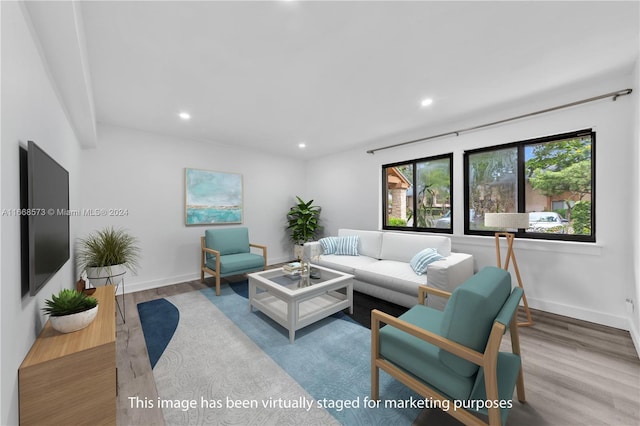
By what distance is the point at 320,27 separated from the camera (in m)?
1.70

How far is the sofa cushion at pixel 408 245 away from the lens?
326 cm

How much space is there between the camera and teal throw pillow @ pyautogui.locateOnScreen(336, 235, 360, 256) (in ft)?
13.2

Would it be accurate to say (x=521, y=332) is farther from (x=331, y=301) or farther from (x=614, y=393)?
(x=331, y=301)

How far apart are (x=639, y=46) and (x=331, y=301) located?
348 cm

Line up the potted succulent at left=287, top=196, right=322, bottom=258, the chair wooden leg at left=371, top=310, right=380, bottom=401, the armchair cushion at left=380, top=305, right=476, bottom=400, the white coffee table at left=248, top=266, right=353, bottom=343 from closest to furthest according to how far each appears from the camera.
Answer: the armchair cushion at left=380, top=305, right=476, bottom=400, the chair wooden leg at left=371, top=310, right=380, bottom=401, the white coffee table at left=248, top=266, right=353, bottom=343, the potted succulent at left=287, top=196, right=322, bottom=258

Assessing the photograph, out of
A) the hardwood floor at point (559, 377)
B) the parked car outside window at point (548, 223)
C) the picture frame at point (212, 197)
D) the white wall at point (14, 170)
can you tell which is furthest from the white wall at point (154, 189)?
the parked car outside window at point (548, 223)

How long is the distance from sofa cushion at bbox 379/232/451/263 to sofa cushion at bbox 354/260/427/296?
173mm

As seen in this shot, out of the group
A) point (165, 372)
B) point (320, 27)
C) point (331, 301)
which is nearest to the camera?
point (320, 27)

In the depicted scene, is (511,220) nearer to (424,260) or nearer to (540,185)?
(540,185)

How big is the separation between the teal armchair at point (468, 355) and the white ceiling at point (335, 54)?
1.71m

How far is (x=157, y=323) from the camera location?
8.58 ft

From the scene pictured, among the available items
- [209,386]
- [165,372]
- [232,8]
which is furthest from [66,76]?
[209,386]

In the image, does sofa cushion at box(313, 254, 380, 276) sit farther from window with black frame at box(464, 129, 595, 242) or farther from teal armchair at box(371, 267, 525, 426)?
teal armchair at box(371, 267, 525, 426)

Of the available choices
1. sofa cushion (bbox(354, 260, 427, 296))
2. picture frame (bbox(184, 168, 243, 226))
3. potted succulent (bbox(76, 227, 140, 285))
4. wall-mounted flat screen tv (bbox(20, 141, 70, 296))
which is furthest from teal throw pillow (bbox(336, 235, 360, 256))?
wall-mounted flat screen tv (bbox(20, 141, 70, 296))
